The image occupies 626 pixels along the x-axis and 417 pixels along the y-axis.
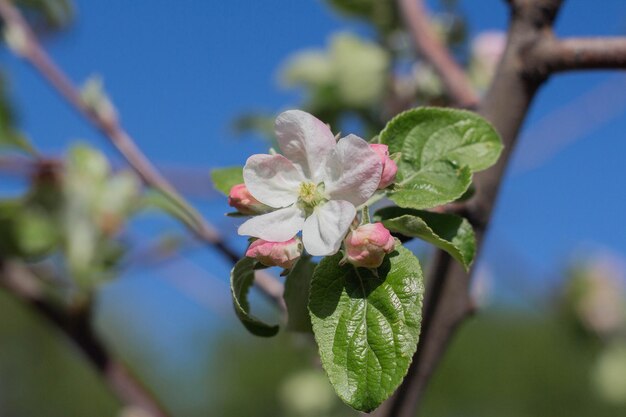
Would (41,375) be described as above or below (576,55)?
below

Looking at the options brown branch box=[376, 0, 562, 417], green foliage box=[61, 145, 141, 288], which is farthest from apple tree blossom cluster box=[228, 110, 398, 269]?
green foliage box=[61, 145, 141, 288]

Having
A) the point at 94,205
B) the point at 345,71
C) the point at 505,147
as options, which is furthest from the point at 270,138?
the point at 505,147

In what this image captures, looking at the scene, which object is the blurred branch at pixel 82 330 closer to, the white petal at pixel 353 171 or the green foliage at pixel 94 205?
the green foliage at pixel 94 205

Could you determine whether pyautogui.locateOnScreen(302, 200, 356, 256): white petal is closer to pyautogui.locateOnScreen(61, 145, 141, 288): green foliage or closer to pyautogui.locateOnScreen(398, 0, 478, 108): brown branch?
pyautogui.locateOnScreen(398, 0, 478, 108): brown branch

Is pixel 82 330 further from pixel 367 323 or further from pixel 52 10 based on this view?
pixel 52 10

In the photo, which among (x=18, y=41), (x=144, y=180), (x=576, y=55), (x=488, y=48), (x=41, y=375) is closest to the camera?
(x=576, y=55)
